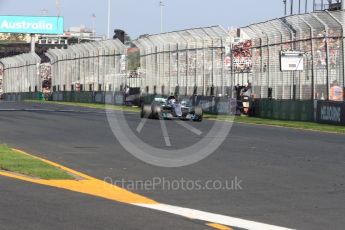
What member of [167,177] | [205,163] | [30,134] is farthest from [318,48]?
[167,177]

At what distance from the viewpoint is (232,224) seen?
8039 millimetres

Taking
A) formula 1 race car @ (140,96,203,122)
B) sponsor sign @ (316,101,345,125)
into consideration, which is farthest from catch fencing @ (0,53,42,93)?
sponsor sign @ (316,101,345,125)

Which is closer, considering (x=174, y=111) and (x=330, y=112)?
(x=330, y=112)

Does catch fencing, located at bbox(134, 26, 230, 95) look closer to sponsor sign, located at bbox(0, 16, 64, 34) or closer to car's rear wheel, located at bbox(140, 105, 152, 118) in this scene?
car's rear wheel, located at bbox(140, 105, 152, 118)

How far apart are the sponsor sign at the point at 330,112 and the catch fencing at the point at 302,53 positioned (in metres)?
0.42

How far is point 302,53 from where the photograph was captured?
105 feet

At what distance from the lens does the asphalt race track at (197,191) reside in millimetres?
8180

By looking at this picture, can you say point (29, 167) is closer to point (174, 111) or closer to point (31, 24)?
point (174, 111)

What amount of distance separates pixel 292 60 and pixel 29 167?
21284 millimetres

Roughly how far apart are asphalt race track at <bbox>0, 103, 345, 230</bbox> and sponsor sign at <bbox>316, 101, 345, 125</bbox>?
8.04 metres

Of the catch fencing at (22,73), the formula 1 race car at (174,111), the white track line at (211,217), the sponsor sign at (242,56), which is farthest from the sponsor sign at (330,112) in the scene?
the catch fencing at (22,73)

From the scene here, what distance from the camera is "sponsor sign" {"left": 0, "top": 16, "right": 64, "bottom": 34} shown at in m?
83.1

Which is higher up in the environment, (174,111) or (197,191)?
(174,111)

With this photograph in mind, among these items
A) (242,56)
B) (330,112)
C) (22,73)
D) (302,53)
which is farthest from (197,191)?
(22,73)
